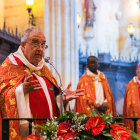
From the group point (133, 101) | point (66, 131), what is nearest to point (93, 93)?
point (133, 101)

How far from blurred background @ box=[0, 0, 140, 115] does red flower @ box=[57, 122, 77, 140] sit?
415 centimetres

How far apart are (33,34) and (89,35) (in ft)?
27.3

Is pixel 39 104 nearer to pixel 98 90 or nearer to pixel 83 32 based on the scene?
pixel 98 90

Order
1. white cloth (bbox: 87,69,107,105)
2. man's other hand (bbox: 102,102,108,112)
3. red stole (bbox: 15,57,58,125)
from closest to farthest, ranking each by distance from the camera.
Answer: red stole (bbox: 15,57,58,125)
man's other hand (bbox: 102,102,108,112)
white cloth (bbox: 87,69,107,105)

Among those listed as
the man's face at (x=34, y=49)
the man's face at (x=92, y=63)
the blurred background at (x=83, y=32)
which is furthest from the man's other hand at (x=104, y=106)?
the man's face at (x=34, y=49)

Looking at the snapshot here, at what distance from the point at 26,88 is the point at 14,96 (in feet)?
0.57

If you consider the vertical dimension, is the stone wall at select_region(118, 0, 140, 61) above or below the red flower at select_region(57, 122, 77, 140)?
above

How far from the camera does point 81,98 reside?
5266 mm

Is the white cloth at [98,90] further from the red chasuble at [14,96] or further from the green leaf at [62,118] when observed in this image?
the green leaf at [62,118]

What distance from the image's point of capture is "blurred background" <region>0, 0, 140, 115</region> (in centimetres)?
599

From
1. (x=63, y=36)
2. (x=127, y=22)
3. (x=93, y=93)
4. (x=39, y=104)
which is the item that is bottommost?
(x=39, y=104)

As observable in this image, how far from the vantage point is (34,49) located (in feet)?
8.78

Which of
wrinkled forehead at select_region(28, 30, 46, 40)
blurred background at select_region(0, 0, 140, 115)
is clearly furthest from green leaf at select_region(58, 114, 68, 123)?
blurred background at select_region(0, 0, 140, 115)

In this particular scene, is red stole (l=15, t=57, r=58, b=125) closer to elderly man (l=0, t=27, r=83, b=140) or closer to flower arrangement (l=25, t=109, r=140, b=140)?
elderly man (l=0, t=27, r=83, b=140)
